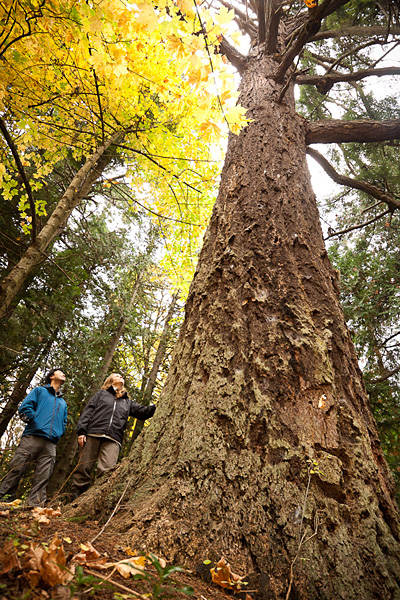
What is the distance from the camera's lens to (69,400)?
254 inches

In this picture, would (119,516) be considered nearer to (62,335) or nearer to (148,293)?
(62,335)

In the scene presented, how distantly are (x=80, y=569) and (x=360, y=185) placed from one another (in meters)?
3.98

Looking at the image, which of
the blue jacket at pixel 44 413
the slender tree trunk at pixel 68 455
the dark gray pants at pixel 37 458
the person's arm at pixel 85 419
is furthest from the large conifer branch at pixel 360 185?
the slender tree trunk at pixel 68 455

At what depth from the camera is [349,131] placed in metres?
3.27

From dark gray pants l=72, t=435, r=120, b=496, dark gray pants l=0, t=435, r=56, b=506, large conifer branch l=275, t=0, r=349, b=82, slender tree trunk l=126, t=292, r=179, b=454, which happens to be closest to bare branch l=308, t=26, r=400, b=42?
large conifer branch l=275, t=0, r=349, b=82

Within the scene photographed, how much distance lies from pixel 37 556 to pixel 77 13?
3928 millimetres

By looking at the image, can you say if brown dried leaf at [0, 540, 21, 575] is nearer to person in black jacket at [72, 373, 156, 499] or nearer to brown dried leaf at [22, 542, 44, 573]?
brown dried leaf at [22, 542, 44, 573]

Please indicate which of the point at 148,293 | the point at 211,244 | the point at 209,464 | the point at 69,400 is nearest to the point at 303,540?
the point at 209,464

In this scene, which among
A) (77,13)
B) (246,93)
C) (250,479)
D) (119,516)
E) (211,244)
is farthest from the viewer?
(246,93)

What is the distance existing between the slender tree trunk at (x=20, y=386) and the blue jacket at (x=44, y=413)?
2556mm

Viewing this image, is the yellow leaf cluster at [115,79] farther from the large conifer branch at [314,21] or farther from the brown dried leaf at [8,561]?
the brown dried leaf at [8,561]

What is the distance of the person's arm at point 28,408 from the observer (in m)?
3.63

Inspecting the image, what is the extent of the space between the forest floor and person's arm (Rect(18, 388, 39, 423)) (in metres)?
2.56

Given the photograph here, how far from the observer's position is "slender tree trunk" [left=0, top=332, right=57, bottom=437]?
6537 mm
